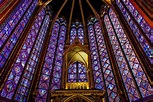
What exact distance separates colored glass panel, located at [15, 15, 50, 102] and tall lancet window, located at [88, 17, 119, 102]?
11.2 ft

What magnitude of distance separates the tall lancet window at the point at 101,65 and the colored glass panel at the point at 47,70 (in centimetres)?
257

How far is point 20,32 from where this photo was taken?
9.73 meters

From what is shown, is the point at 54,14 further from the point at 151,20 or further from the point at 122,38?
the point at 151,20

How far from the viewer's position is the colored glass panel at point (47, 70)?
9266 mm

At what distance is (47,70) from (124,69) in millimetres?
4325

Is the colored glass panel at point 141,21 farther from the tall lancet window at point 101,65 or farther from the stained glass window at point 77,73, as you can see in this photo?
the stained glass window at point 77,73

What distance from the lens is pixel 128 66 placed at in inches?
359

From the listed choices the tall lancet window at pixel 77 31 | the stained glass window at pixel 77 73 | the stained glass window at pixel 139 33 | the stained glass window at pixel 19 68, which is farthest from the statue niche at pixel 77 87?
the tall lancet window at pixel 77 31

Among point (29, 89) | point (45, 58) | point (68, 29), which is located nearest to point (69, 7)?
point (68, 29)

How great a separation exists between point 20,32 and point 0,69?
2.86m

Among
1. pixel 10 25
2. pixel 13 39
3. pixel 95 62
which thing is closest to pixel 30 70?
pixel 13 39

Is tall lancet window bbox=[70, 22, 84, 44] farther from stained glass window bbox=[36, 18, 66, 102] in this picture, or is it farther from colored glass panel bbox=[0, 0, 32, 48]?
colored glass panel bbox=[0, 0, 32, 48]

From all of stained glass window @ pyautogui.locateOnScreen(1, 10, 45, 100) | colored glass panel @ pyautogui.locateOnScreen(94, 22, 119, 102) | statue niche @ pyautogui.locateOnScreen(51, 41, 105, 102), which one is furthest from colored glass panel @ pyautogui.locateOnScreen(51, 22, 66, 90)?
colored glass panel @ pyautogui.locateOnScreen(94, 22, 119, 102)

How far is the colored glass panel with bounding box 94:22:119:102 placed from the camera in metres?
9.09
